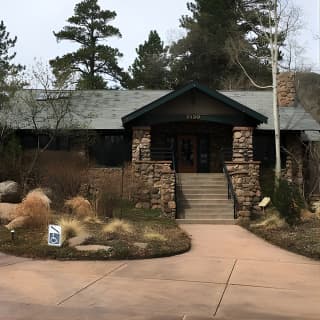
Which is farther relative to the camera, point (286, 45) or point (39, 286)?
point (286, 45)

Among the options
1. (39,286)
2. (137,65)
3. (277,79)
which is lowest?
(39,286)

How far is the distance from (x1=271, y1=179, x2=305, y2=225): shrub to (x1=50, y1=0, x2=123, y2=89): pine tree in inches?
1231

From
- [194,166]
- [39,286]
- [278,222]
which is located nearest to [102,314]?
[39,286]

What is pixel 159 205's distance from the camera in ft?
65.4

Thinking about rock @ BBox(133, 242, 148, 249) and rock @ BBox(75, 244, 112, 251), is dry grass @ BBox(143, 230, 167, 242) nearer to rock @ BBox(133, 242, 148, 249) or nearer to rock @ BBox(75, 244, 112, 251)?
rock @ BBox(133, 242, 148, 249)

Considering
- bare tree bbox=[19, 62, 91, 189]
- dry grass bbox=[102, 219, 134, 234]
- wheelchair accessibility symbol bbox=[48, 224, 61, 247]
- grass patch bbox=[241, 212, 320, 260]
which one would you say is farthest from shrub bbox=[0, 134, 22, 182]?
wheelchair accessibility symbol bbox=[48, 224, 61, 247]

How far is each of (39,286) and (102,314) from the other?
5.93 ft

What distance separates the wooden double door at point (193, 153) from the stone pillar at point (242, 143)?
2.87 m

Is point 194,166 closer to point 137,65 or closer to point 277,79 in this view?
point 277,79

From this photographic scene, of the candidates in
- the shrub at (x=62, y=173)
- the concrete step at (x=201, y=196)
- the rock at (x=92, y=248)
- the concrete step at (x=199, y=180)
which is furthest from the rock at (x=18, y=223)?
the concrete step at (x=199, y=180)

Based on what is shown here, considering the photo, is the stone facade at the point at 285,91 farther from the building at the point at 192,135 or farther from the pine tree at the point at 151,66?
the pine tree at the point at 151,66

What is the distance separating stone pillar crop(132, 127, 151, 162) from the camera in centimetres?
2170

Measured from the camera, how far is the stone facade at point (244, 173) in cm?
1919

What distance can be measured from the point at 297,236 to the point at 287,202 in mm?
A: 1760
